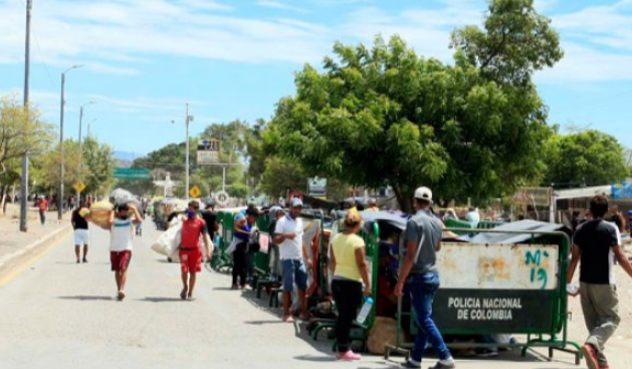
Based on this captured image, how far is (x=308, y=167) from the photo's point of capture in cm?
2959

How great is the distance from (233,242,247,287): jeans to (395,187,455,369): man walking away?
890cm

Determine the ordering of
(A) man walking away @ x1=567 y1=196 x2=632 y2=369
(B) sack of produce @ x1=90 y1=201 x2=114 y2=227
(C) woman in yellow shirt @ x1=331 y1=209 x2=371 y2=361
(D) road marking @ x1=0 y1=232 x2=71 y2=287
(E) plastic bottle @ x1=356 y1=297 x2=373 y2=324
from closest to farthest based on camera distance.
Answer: (A) man walking away @ x1=567 y1=196 x2=632 y2=369 → (E) plastic bottle @ x1=356 y1=297 x2=373 y2=324 → (C) woman in yellow shirt @ x1=331 y1=209 x2=371 y2=361 → (B) sack of produce @ x1=90 y1=201 x2=114 y2=227 → (D) road marking @ x1=0 y1=232 x2=71 y2=287

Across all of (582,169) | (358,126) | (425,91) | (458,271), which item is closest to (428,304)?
(458,271)

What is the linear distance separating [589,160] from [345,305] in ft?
265

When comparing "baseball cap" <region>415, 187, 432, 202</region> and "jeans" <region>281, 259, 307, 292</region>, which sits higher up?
"baseball cap" <region>415, 187, 432, 202</region>

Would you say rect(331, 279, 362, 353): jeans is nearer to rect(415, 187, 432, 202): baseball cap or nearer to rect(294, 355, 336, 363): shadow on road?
rect(294, 355, 336, 363): shadow on road

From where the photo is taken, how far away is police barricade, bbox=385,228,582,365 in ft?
35.9

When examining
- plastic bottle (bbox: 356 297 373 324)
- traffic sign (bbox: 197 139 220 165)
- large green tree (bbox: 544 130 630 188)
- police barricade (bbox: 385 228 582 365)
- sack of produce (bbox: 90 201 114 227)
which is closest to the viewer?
plastic bottle (bbox: 356 297 373 324)

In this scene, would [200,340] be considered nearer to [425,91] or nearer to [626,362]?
[626,362]

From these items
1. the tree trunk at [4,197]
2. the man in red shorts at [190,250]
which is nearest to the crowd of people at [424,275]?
the man in red shorts at [190,250]

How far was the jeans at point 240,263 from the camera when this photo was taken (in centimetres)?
1878

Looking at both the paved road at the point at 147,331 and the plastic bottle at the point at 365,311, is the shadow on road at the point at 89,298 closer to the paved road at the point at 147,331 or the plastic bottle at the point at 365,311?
the paved road at the point at 147,331

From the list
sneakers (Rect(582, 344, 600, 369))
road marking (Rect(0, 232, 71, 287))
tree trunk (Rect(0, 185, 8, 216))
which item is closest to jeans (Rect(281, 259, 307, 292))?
sneakers (Rect(582, 344, 600, 369))

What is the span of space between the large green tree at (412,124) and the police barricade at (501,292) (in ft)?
50.8
